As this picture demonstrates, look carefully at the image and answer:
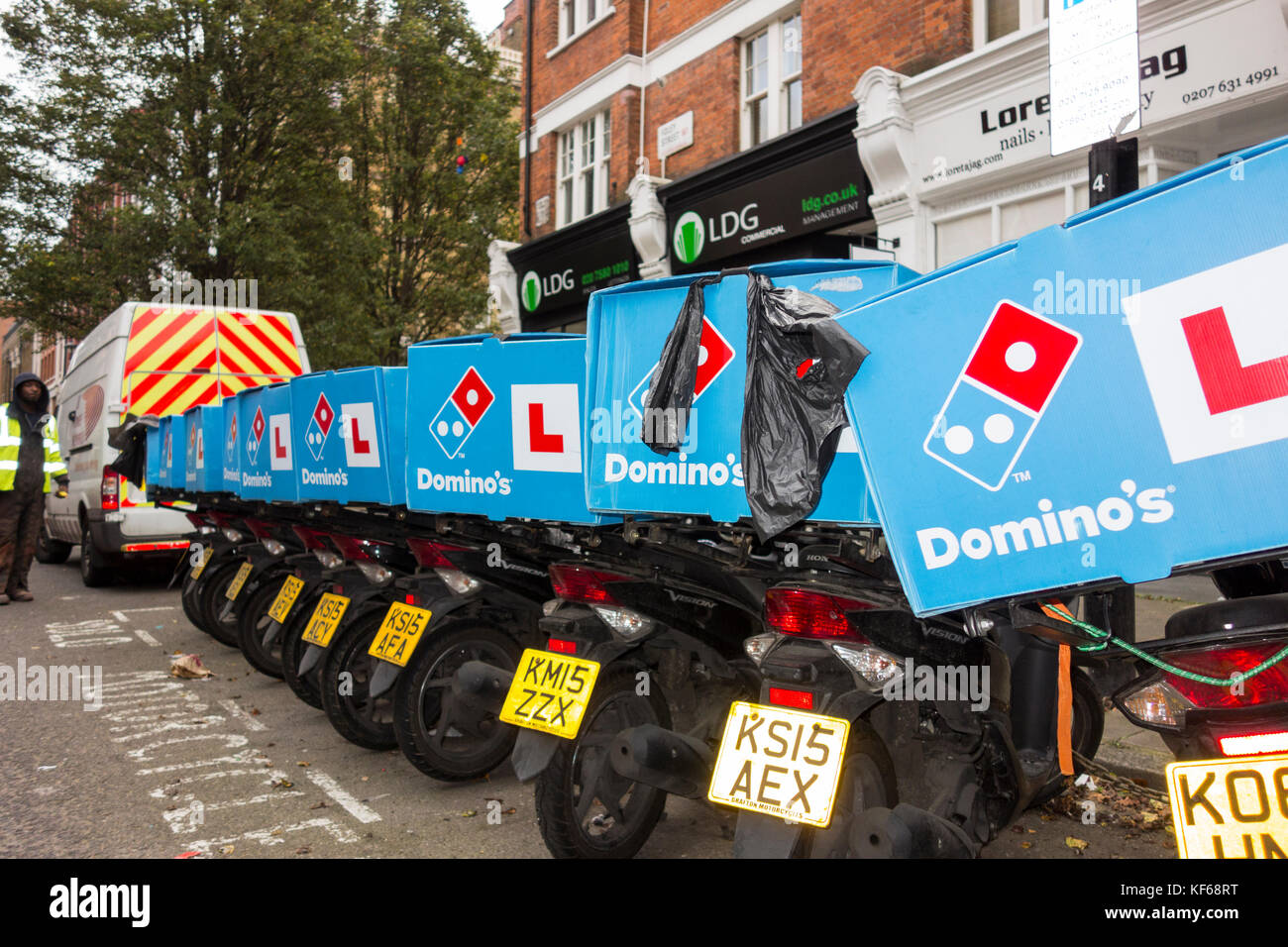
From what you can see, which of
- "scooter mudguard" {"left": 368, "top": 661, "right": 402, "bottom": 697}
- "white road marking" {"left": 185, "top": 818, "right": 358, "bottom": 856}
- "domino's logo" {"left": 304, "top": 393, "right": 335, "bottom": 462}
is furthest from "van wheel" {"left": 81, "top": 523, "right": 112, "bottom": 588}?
"white road marking" {"left": 185, "top": 818, "right": 358, "bottom": 856}

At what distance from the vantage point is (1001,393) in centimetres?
262

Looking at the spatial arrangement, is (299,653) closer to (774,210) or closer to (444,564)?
(444,564)

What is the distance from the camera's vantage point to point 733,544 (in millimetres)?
3918

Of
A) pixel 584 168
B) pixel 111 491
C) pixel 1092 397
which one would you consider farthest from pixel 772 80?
pixel 1092 397

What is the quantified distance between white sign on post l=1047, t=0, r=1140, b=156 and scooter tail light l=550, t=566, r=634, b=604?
2.60 m

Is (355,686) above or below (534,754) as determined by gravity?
below

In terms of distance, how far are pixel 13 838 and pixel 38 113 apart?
19849mm

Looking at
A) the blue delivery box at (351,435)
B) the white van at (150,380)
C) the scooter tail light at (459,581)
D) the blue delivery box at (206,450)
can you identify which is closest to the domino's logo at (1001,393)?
the scooter tail light at (459,581)

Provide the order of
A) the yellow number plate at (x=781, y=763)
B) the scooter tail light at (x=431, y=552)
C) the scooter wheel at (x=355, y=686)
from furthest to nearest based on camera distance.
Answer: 1. the scooter wheel at (x=355, y=686)
2. the scooter tail light at (x=431, y=552)
3. the yellow number plate at (x=781, y=763)

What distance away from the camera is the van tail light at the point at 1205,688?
2352 mm

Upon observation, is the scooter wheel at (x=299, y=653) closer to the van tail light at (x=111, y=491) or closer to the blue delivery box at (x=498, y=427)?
the blue delivery box at (x=498, y=427)

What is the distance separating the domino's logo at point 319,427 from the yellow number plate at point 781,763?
3.84 meters

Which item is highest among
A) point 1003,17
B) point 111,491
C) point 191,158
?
point 191,158

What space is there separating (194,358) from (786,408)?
1102 cm
